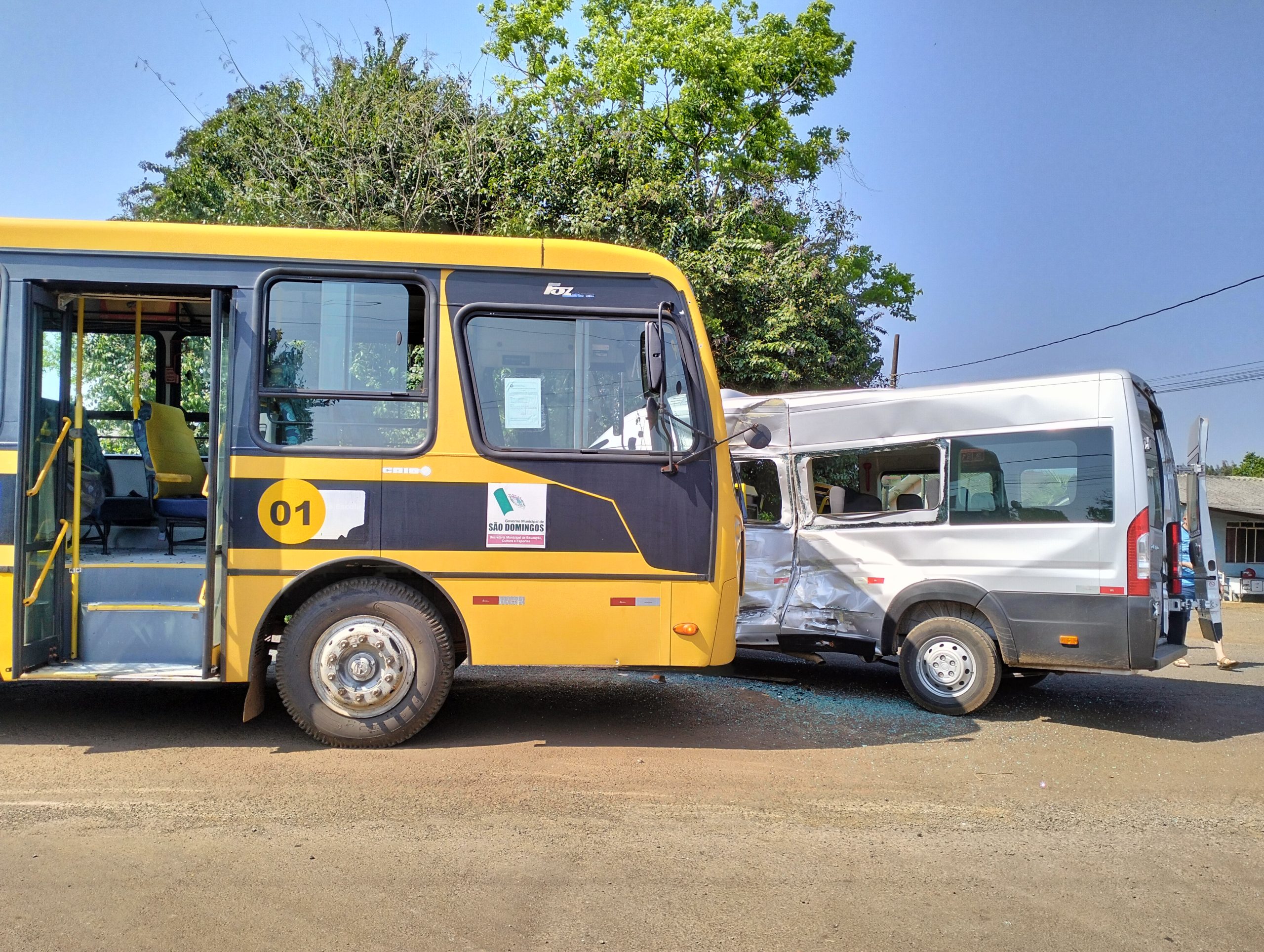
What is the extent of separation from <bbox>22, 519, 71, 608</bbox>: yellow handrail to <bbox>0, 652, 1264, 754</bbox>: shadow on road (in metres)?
0.97

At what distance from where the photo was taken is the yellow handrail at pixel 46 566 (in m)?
5.90

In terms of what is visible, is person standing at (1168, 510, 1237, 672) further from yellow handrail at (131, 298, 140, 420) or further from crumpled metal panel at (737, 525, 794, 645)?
yellow handrail at (131, 298, 140, 420)

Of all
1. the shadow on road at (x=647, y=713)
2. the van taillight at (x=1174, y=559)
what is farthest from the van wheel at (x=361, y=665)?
the van taillight at (x=1174, y=559)

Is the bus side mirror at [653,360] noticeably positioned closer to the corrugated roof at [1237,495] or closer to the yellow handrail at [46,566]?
the yellow handrail at [46,566]

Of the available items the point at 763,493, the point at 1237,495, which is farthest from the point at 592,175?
the point at 1237,495

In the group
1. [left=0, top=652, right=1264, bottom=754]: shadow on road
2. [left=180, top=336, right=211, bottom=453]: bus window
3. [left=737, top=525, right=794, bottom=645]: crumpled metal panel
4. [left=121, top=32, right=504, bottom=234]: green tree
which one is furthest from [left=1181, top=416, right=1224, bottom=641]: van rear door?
[left=121, top=32, right=504, bottom=234]: green tree

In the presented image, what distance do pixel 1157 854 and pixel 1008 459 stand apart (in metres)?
3.50

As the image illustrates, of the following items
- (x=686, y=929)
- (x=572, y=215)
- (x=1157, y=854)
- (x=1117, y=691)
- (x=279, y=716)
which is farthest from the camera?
(x=572, y=215)

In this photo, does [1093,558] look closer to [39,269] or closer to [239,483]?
[239,483]

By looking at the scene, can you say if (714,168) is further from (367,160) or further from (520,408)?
(520,408)

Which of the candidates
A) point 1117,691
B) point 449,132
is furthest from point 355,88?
point 1117,691

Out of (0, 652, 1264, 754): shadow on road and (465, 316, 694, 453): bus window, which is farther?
(0, 652, 1264, 754): shadow on road

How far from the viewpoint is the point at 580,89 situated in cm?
2077

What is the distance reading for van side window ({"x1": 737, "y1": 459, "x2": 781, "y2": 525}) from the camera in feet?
29.2
